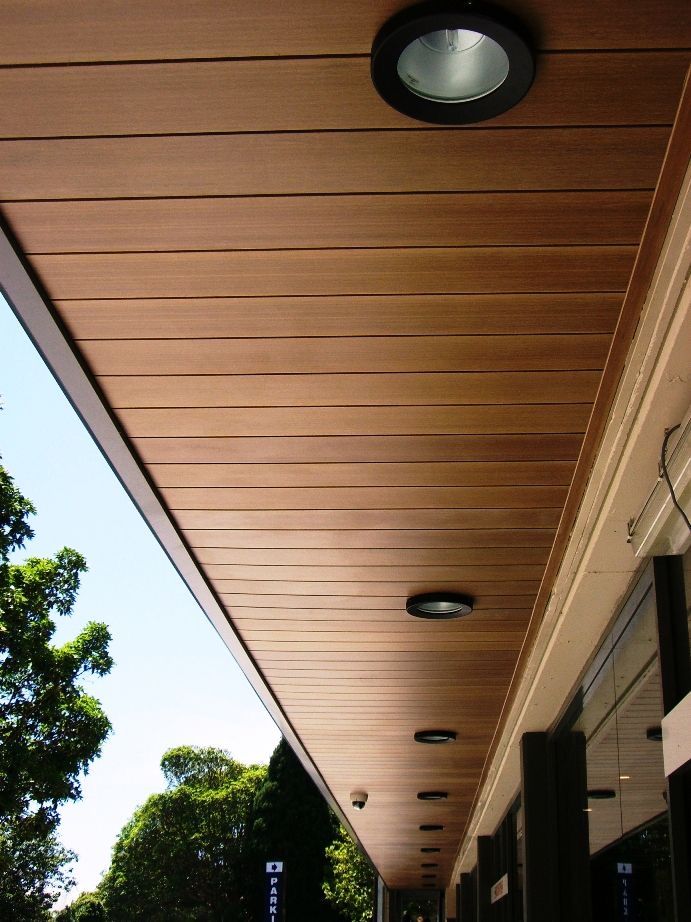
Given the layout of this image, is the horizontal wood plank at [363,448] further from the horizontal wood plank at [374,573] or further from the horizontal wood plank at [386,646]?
the horizontal wood plank at [386,646]

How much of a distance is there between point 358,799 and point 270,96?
7.21 m

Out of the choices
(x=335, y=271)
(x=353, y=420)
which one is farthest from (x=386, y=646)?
(x=335, y=271)

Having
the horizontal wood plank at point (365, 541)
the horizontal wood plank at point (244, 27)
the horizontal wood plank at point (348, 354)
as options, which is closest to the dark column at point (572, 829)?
the horizontal wood plank at point (365, 541)

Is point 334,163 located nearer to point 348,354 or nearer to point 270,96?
point 270,96

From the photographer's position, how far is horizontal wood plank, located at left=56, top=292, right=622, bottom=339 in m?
2.09

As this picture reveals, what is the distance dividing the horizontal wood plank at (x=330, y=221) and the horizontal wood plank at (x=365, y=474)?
3.08ft

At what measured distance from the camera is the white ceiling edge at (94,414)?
2018mm

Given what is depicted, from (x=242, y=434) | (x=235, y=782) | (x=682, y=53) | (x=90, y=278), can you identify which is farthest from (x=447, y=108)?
(x=235, y=782)

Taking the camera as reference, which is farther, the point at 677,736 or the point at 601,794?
the point at 601,794

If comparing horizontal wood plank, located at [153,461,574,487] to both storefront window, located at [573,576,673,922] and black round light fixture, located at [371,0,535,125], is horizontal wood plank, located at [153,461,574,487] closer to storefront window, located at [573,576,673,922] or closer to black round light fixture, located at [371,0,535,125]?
storefront window, located at [573,576,673,922]

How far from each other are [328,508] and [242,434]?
52 cm

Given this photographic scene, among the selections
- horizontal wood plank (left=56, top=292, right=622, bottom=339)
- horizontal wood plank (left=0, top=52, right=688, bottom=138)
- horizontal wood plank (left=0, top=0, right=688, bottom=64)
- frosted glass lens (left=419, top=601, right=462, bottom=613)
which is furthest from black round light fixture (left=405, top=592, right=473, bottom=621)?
horizontal wood plank (left=0, top=0, right=688, bottom=64)

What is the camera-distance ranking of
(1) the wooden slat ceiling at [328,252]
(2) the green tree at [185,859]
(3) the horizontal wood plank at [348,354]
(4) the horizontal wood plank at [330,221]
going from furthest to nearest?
(2) the green tree at [185,859], (3) the horizontal wood plank at [348,354], (4) the horizontal wood plank at [330,221], (1) the wooden slat ceiling at [328,252]

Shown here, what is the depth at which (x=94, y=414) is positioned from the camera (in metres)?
2.48
